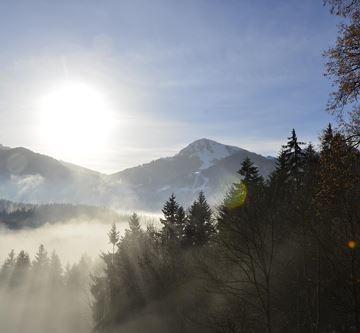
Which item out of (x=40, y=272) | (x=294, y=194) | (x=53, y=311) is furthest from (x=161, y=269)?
(x=40, y=272)

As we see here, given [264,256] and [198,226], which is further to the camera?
[198,226]

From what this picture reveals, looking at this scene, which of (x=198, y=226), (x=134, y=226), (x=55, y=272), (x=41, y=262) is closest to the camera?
(x=198, y=226)

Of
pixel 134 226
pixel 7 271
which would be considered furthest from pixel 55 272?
pixel 134 226

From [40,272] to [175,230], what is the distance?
7152 cm

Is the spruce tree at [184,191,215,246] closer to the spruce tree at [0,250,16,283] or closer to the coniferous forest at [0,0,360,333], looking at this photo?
the coniferous forest at [0,0,360,333]

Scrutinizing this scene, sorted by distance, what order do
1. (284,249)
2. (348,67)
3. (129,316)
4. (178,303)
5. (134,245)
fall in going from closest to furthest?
(348,67) < (284,249) < (178,303) < (129,316) < (134,245)

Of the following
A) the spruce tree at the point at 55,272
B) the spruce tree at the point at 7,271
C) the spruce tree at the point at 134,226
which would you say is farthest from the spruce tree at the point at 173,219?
the spruce tree at the point at 7,271

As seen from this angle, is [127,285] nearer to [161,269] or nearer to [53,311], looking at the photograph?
[161,269]

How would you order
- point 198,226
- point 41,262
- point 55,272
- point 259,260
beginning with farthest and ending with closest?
1. point 41,262
2. point 55,272
3. point 198,226
4. point 259,260

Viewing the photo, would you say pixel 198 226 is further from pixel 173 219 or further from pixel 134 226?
pixel 134 226

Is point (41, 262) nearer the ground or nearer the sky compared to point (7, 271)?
nearer the sky

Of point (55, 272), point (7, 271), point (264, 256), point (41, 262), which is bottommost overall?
point (55, 272)

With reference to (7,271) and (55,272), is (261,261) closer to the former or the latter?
(55,272)

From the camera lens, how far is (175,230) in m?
45.5
